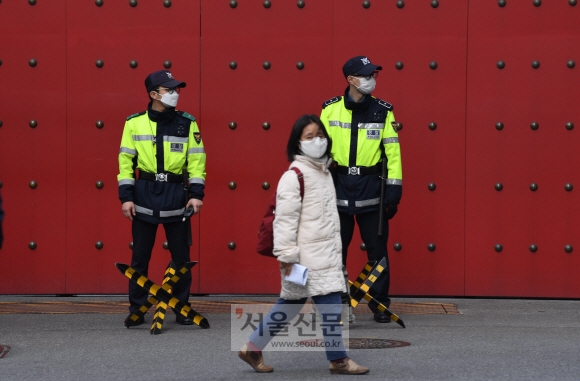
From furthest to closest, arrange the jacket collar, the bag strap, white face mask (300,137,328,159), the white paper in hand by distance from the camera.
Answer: the jacket collar < white face mask (300,137,328,159) < the bag strap < the white paper in hand

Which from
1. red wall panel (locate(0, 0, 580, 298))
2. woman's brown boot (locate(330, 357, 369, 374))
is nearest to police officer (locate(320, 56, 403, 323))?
red wall panel (locate(0, 0, 580, 298))

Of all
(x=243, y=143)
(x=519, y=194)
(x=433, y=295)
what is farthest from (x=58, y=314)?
(x=519, y=194)

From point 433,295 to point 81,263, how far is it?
9.95ft

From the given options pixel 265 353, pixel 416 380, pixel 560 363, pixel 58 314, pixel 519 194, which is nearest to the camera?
pixel 416 380

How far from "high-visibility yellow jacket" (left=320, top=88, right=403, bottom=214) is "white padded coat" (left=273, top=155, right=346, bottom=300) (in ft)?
6.23

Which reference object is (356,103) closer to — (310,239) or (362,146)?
(362,146)

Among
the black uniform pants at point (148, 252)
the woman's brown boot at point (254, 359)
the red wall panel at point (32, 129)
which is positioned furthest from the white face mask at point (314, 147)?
the red wall panel at point (32, 129)

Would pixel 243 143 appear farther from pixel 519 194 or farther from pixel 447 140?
pixel 519 194

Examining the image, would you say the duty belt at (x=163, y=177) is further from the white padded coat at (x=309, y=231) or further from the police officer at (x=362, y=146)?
the white padded coat at (x=309, y=231)

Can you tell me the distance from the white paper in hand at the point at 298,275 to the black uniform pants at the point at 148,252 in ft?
7.41

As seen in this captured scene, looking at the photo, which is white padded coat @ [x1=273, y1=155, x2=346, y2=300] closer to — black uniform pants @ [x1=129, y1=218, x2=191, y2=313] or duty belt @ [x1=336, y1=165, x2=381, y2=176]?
duty belt @ [x1=336, y1=165, x2=381, y2=176]

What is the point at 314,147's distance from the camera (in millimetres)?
6605

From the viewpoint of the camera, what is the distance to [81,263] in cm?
1008

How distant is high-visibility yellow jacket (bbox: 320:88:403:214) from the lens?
8.50 meters
